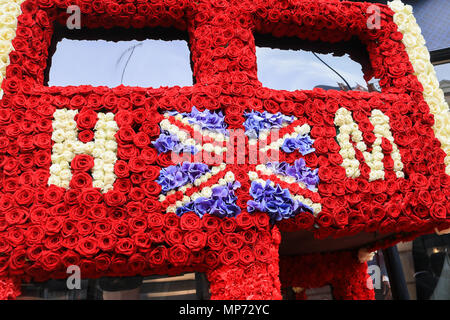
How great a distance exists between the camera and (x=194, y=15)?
15.7 ft

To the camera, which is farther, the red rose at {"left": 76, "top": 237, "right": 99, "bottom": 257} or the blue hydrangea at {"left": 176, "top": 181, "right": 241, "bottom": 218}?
the blue hydrangea at {"left": 176, "top": 181, "right": 241, "bottom": 218}

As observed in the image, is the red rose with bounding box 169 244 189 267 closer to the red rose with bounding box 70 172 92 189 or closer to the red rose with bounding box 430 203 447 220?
the red rose with bounding box 70 172 92 189

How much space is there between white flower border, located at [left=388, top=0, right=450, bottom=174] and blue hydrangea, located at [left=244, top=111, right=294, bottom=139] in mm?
1891

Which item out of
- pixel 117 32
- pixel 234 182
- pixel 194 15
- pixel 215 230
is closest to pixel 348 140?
pixel 234 182

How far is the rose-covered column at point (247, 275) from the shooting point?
3.48m

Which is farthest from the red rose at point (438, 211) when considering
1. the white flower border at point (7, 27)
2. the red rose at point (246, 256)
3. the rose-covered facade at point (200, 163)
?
the white flower border at point (7, 27)

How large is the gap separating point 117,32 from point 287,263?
407cm

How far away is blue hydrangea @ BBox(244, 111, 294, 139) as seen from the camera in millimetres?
4100

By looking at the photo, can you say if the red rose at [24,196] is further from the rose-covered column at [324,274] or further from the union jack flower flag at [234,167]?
the rose-covered column at [324,274]

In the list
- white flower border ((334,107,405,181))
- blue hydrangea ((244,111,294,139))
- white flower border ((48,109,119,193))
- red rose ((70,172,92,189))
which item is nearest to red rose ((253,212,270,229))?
blue hydrangea ((244,111,294,139))

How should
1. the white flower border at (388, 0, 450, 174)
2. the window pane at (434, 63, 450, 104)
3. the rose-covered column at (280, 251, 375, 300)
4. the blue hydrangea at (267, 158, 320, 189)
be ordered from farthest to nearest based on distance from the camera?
the window pane at (434, 63, 450, 104)
the rose-covered column at (280, 251, 375, 300)
the white flower border at (388, 0, 450, 174)
the blue hydrangea at (267, 158, 320, 189)

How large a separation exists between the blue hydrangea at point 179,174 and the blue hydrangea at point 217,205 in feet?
0.73

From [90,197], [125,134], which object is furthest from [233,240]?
[125,134]
